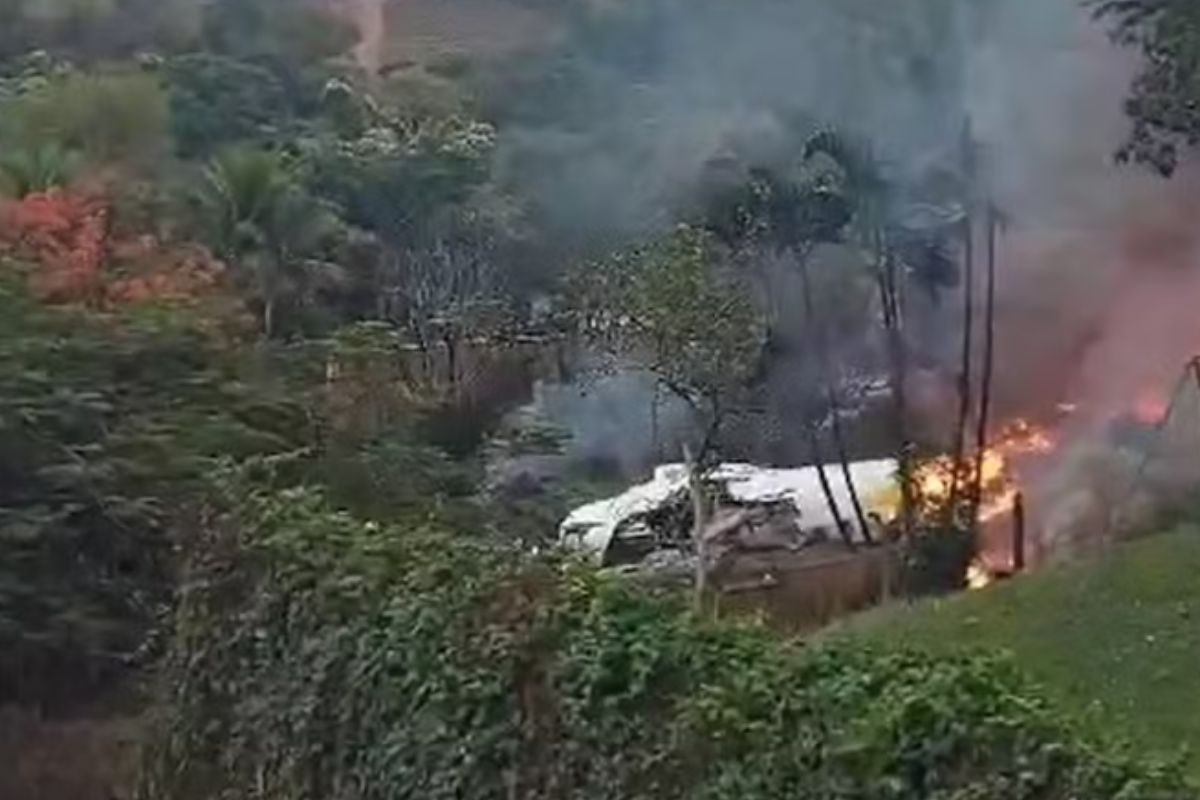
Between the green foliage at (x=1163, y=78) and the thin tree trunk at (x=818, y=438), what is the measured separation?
11.2ft

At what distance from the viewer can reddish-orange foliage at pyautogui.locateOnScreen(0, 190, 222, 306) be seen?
13.4m

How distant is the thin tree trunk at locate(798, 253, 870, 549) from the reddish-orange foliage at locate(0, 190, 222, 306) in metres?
4.87

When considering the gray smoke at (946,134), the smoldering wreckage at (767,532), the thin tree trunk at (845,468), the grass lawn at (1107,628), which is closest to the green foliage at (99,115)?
the gray smoke at (946,134)

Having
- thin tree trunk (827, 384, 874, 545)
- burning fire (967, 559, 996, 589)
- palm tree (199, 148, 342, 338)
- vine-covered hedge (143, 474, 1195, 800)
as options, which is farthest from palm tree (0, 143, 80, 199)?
vine-covered hedge (143, 474, 1195, 800)

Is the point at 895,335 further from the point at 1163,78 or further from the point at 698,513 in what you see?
the point at 1163,78

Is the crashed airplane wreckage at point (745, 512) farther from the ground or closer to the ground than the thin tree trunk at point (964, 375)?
closer to the ground

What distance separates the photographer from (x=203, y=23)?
26.8 metres

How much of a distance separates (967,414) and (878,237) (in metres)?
2.87

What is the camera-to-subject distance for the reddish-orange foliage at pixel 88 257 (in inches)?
529

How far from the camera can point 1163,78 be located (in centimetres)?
1335

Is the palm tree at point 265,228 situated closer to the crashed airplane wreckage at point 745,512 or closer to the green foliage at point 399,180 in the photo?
the green foliage at point 399,180

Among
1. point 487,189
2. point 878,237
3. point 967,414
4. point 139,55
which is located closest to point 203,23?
point 139,55

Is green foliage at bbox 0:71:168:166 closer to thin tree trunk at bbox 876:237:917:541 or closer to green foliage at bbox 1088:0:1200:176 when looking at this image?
thin tree trunk at bbox 876:237:917:541

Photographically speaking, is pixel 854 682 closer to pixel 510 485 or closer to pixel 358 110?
pixel 510 485
